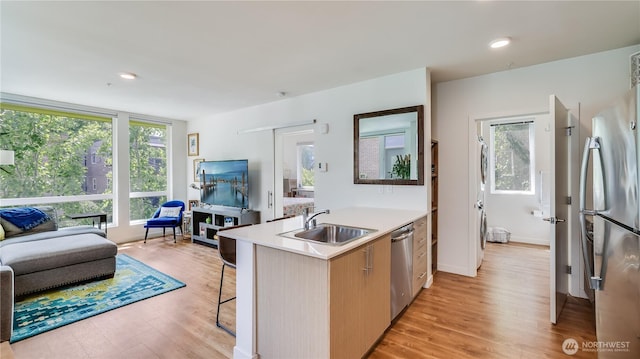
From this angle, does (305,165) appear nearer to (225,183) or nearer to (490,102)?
(225,183)

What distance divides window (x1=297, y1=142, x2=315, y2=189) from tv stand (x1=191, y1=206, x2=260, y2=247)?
2119 mm

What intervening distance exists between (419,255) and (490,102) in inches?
78.4

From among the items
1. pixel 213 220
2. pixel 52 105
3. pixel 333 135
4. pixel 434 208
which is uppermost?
pixel 52 105

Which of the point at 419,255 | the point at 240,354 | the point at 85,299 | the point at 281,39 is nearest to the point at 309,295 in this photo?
the point at 240,354

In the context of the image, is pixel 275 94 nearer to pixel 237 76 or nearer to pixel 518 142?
pixel 237 76

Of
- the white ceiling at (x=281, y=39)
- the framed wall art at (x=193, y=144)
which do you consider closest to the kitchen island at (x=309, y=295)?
the white ceiling at (x=281, y=39)

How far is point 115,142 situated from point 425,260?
5476 mm

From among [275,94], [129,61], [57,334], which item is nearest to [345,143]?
[275,94]

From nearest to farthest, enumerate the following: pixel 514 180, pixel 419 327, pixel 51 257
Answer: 1. pixel 419 327
2. pixel 51 257
3. pixel 514 180

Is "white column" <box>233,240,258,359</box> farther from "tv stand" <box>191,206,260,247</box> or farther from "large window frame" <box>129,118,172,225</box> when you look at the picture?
"large window frame" <box>129,118,172,225</box>

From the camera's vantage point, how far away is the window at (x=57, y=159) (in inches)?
166

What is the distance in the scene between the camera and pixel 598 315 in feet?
5.87

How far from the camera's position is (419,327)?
238 centimetres

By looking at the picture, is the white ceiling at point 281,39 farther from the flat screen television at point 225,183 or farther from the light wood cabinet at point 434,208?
the flat screen television at point 225,183
